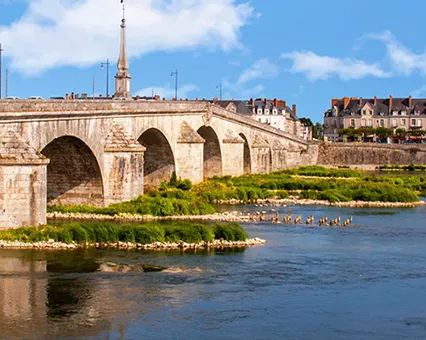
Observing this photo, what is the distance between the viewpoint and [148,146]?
169 ft

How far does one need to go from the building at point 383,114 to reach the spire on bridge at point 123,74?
70807 mm

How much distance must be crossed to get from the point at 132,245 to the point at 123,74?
23.2 metres

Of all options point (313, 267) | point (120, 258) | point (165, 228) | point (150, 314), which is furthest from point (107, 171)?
point (150, 314)

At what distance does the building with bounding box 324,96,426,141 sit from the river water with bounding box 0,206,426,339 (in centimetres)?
8741

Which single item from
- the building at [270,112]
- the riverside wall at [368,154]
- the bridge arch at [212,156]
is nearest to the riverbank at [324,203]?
the bridge arch at [212,156]

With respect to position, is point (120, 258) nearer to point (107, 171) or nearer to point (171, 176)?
point (107, 171)

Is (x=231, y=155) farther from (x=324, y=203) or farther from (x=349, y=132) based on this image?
(x=349, y=132)

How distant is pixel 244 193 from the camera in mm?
49688

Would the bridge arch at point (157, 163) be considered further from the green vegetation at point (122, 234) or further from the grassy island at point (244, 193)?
the green vegetation at point (122, 234)

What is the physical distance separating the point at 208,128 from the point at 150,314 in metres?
41.1

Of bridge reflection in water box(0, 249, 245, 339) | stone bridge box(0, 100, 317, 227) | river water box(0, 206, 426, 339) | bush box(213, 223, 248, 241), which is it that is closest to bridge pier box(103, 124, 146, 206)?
stone bridge box(0, 100, 317, 227)

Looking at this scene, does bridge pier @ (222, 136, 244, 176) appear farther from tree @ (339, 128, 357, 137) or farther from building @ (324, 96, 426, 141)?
building @ (324, 96, 426, 141)

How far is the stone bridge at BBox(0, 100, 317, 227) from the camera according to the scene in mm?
30328

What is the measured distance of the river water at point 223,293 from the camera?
19.8 m
